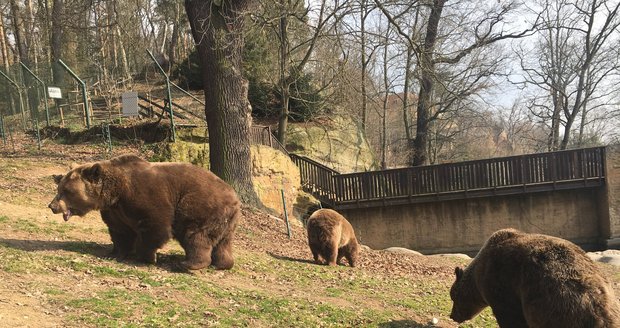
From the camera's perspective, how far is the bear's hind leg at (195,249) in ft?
24.1

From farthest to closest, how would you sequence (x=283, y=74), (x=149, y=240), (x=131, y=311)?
(x=283, y=74)
(x=149, y=240)
(x=131, y=311)

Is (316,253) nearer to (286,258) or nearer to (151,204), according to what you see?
(286,258)

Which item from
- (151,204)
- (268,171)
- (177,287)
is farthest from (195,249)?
(268,171)

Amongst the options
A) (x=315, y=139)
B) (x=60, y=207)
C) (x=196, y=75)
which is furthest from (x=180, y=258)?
(x=196, y=75)

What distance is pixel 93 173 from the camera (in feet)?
23.4

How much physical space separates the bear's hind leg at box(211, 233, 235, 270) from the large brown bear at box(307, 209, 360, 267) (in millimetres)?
3162

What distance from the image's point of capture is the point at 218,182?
7.83 metres

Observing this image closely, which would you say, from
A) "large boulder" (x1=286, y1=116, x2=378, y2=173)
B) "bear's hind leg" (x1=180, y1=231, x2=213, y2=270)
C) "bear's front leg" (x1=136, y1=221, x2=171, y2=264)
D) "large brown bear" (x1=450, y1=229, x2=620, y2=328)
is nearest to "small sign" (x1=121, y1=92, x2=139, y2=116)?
"large boulder" (x1=286, y1=116, x2=378, y2=173)

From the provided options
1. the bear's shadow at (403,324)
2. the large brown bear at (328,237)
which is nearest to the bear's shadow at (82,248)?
the bear's shadow at (403,324)

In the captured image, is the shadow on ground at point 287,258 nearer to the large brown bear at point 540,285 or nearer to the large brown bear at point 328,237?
the large brown bear at point 328,237

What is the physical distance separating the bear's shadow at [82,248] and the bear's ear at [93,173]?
125cm

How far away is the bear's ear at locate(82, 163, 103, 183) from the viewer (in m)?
7.08

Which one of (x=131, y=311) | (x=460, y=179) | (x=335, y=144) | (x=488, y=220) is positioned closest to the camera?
(x=131, y=311)

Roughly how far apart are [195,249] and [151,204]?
964mm
